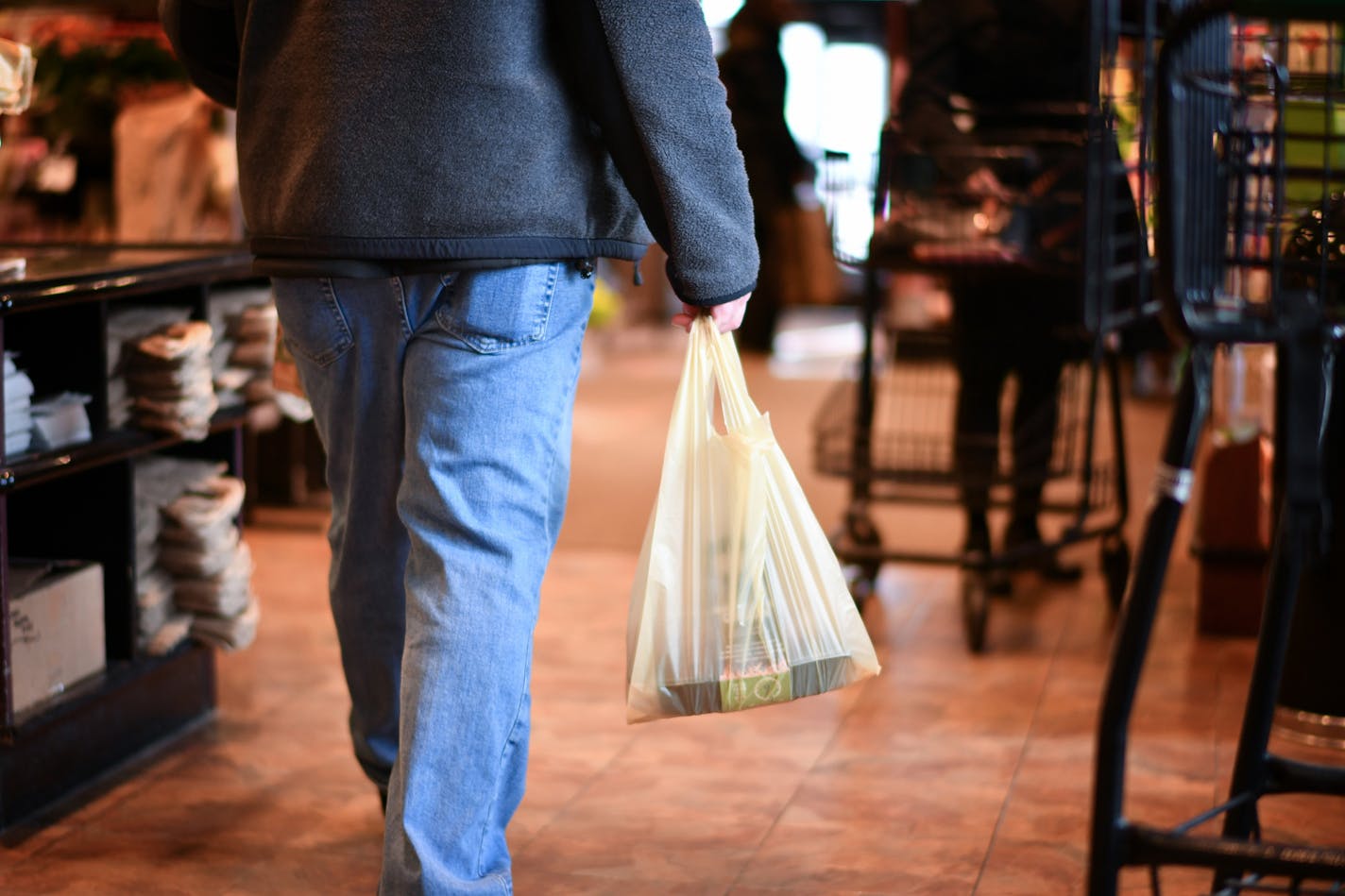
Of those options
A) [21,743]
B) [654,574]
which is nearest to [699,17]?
[654,574]

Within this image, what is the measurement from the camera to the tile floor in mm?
2164

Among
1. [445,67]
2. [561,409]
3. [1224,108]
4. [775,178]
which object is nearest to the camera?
[1224,108]

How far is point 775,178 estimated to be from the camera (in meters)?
8.24

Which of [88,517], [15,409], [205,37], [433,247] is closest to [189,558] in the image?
[88,517]

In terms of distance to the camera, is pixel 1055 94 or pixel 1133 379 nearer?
pixel 1055 94

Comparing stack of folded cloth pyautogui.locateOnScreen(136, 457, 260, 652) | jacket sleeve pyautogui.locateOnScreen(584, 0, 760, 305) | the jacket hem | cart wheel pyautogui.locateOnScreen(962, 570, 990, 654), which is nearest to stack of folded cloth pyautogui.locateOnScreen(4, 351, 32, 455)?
stack of folded cloth pyautogui.locateOnScreen(136, 457, 260, 652)

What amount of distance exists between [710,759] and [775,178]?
5.96 m

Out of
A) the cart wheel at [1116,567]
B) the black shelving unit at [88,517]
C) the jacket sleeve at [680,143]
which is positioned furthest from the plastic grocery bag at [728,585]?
the cart wheel at [1116,567]

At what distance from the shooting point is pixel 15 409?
225 centimetres

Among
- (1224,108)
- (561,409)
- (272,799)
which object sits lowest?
(272,799)

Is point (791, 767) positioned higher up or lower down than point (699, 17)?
lower down

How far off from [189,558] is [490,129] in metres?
1.19

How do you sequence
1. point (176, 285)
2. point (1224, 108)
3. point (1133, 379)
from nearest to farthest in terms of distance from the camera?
point (1224, 108), point (176, 285), point (1133, 379)

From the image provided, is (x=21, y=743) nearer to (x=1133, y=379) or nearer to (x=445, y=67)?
(x=445, y=67)
